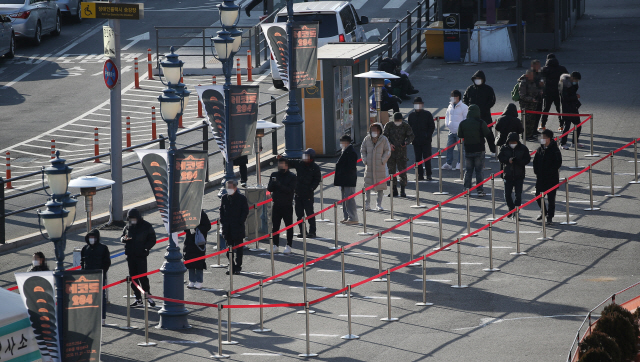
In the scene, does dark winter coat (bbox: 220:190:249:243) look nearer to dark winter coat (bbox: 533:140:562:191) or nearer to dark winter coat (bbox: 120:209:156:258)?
dark winter coat (bbox: 120:209:156:258)

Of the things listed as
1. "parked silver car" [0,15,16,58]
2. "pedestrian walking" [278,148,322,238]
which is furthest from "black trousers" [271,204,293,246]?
"parked silver car" [0,15,16,58]

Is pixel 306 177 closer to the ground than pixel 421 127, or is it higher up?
closer to the ground

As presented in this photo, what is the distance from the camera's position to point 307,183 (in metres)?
17.0

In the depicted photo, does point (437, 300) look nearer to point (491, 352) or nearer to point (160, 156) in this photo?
point (491, 352)

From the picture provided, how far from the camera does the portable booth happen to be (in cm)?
2256

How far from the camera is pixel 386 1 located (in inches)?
1624

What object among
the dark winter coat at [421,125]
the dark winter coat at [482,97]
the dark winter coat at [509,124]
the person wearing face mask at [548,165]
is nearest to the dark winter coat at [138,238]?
the person wearing face mask at [548,165]

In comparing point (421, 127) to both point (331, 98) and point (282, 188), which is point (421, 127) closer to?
point (331, 98)

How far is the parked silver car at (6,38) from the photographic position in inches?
1215

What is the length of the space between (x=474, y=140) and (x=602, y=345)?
9.32 metres

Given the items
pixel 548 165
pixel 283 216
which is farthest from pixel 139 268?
pixel 548 165

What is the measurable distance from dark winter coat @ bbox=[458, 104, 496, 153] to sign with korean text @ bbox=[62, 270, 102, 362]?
10269 millimetres

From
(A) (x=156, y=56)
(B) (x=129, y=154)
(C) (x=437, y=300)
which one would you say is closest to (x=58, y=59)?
(A) (x=156, y=56)

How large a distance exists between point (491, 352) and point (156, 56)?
22.4 metres
